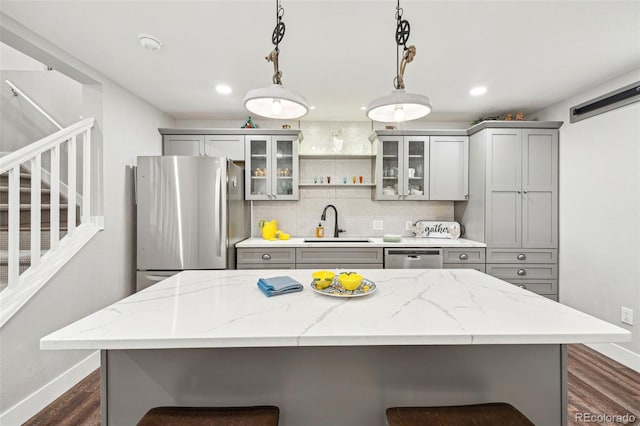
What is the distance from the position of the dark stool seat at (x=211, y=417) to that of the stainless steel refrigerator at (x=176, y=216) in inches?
72.9

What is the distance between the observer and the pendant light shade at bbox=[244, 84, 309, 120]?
1.21m

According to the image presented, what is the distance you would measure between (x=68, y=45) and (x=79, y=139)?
0.94 m

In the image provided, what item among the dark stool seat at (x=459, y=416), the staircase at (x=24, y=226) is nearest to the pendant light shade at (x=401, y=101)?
the dark stool seat at (x=459, y=416)

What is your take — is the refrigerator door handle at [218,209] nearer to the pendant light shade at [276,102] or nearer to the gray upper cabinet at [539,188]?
the pendant light shade at [276,102]

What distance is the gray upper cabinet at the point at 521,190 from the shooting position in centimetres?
301

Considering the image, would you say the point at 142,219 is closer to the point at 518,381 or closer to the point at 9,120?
the point at 9,120

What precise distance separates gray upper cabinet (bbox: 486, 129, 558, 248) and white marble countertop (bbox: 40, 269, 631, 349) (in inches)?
75.8

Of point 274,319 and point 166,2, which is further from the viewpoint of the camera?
point 166,2

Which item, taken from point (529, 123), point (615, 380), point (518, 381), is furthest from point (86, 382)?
point (529, 123)

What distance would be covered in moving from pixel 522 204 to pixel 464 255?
32.6 inches

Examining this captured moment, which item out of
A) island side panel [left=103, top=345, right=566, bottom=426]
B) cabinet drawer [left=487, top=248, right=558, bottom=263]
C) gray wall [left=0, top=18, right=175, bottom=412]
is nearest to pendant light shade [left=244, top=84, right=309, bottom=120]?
island side panel [left=103, top=345, right=566, bottom=426]

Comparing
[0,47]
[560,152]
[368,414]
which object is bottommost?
[368,414]

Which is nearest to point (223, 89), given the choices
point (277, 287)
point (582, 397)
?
point (277, 287)

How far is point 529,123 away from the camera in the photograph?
3006 millimetres
